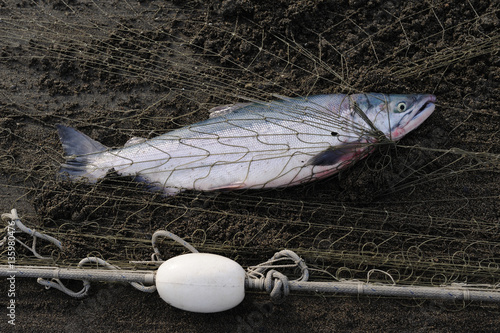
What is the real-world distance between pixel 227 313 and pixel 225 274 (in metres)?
0.52

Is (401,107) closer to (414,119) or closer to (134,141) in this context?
(414,119)

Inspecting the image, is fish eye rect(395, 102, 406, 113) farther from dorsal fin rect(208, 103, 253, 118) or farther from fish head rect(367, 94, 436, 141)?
dorsal fin rect(208, 103, 253, 118)

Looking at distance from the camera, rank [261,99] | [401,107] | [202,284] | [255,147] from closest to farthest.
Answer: [202,284], [255,147], [401,107], [261,99]

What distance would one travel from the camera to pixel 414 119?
403cm

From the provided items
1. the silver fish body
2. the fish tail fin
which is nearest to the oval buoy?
Result: the silver fish body

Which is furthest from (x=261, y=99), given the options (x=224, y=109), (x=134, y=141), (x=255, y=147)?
(x=134, y=141)

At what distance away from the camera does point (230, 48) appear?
4473 millimetres

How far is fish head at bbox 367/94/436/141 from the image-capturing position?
403 centimetres

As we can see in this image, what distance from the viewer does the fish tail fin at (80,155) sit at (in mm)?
3961

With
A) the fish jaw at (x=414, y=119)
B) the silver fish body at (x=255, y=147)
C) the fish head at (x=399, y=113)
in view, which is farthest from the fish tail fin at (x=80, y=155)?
the fish jaw at (x=414, y=119)

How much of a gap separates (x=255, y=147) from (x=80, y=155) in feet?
4.95

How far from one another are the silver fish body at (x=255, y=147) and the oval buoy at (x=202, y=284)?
82 centimetres

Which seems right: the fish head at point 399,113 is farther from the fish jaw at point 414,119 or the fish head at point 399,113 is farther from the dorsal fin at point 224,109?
the dorsal fin at point 224,109

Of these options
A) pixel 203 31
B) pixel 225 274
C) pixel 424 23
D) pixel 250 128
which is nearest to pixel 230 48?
pixel 203 31
